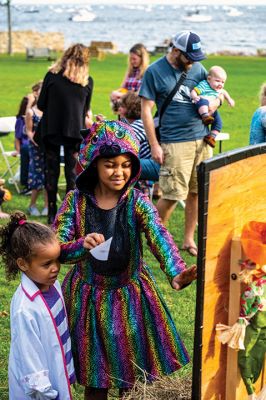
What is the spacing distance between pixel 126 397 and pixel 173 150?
13.0 ft

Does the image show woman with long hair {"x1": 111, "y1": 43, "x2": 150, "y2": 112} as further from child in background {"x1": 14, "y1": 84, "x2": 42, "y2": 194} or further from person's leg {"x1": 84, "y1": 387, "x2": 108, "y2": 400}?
person's leg {"x1": 84, "y1": 387, "x2": 108, "y2": 400}

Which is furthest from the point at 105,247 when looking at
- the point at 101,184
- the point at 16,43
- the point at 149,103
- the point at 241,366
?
the point at 16,43

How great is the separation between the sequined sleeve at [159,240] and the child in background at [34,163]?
5.68 metres

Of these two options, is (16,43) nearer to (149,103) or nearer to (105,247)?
(149,103)

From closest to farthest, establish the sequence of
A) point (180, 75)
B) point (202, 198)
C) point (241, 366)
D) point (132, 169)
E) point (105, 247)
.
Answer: point (202, 198) < point (241, 366) < point (105, 247) < point (132, 169) < point (180, 75)

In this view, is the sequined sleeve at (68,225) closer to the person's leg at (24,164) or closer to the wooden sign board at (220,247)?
the wooden sign board at (220,247)

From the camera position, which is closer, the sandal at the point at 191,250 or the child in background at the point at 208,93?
the child in background at the point at 208,93

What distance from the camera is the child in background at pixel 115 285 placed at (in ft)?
13.4

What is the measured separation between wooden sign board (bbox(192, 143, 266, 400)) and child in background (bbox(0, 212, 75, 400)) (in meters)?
0.80

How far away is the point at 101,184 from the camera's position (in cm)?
418

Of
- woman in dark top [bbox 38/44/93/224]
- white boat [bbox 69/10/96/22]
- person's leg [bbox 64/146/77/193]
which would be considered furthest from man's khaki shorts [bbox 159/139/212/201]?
white boat [bbox 69/10/96/22]

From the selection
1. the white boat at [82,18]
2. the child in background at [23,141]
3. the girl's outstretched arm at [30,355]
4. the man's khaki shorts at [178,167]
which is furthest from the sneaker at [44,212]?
the white boat at [82,18]

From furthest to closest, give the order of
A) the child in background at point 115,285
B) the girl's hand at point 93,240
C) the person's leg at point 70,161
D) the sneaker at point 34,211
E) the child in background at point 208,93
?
the sneaker at point 34,211 → the person's leg at point 70,161 → the child in background at point 208,93 → the child in background at point 115,285 → the girl's hand at point 93,240

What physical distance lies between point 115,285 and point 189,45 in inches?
140
